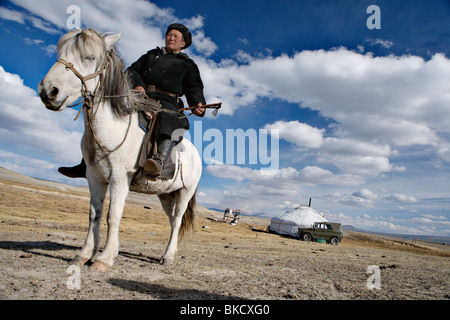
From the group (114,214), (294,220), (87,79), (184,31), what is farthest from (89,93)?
(294,220)

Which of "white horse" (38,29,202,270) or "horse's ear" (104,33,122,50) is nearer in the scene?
"white horse" (38,29,202,270)

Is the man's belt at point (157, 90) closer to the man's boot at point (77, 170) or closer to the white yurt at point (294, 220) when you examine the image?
the man's boot at point (77, 170)

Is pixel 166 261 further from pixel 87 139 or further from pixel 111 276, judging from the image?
pixel 87 139

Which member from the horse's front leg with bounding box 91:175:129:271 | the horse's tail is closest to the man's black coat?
the horse's front leg with bounding box 91:175:129:271

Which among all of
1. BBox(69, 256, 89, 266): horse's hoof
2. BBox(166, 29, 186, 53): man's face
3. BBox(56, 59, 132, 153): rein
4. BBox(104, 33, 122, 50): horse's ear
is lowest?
BBox(69, 256, 89, 266): horse's hoof

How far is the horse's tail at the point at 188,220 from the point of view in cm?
602

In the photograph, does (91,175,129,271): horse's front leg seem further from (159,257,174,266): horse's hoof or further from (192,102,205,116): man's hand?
(192,102,205,116): man's hand

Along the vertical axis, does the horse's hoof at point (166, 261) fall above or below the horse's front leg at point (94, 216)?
below

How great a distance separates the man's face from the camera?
5.10m

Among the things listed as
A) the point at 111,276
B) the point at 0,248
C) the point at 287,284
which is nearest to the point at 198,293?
the point at 111,276

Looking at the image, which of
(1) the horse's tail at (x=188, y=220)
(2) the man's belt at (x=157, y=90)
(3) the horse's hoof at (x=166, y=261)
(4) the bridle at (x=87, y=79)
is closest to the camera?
(4) the bridle at (x=87, y=79)

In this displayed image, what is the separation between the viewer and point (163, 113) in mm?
4516

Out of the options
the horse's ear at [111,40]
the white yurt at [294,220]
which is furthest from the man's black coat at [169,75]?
the white yurt at [294,220]

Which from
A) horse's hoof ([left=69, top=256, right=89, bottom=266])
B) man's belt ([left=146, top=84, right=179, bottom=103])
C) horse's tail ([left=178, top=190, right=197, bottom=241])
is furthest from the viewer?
horse's tail ([left=178, top=190, right=197, bottom=241])
